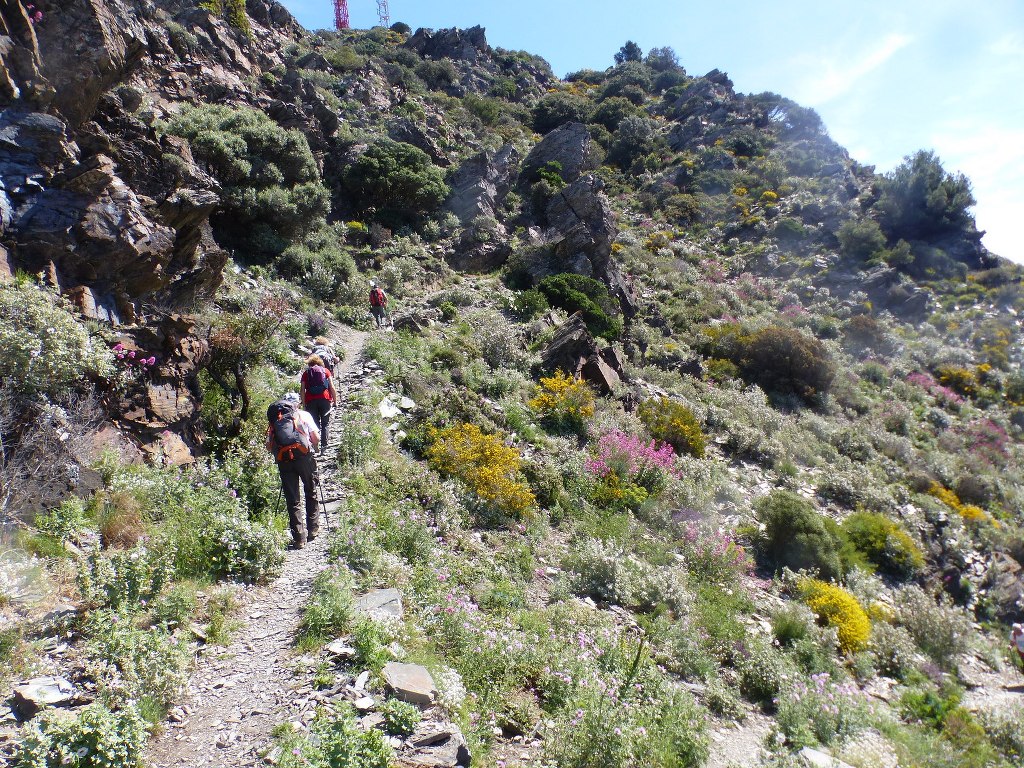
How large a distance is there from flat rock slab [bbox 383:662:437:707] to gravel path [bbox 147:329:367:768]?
0.58 metres

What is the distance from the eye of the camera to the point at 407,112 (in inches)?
1438

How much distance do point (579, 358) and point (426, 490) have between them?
8.48 m

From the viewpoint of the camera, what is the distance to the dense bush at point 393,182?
25547 mm

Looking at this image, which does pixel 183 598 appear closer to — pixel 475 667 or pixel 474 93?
pixel 475 667

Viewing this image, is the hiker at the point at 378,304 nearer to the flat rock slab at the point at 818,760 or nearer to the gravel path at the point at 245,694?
the gravel path at the point at 245,694

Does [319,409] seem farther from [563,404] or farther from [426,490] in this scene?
[563,404]

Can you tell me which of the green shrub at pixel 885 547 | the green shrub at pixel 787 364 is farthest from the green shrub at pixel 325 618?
the green shrub at pixel 787 364

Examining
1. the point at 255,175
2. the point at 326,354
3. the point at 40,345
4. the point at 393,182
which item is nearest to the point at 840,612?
the point at 326,354

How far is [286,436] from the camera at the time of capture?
5.98m

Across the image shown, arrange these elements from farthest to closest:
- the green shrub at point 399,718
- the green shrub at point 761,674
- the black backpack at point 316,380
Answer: the black backpack at point 316,380, the green shrub at point 761,674, the green shrub at point 399,718

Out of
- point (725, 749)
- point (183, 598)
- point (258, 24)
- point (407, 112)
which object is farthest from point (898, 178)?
point (258, 24)

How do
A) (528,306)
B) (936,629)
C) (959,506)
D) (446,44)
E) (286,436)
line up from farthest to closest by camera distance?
(446,44) < (528,306) < (959,506) < (936,629) < (286,436)

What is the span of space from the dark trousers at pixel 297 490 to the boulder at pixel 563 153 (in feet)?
101

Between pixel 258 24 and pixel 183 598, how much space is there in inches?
1922
